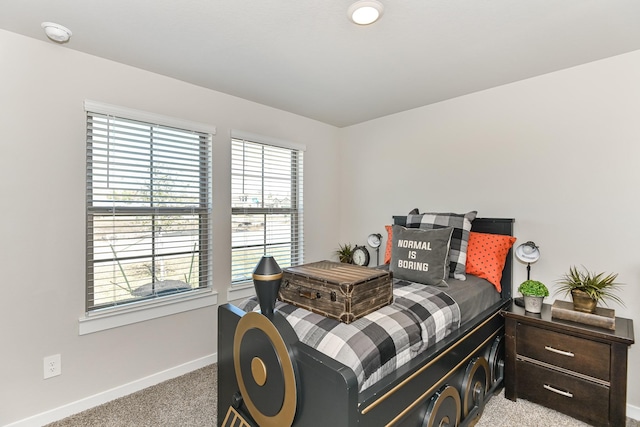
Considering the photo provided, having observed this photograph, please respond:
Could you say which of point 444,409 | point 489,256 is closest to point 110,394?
point 444,409

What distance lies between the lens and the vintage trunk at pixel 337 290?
135 centimetres

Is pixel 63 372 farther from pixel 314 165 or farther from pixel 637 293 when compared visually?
pixel 637 293

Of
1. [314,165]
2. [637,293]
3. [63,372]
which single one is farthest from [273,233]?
[637,293]

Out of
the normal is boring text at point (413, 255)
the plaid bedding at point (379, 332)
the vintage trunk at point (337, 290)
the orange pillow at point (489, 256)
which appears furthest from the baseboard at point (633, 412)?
the vintage trunk at point (337, 290)

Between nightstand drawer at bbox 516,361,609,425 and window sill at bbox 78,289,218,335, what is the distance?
2.47m

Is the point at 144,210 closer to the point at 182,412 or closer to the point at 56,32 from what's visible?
the point at 56,32

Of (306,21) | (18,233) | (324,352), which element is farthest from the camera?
(18,233)

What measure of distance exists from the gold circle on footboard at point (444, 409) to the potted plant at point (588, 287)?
42.3 inches

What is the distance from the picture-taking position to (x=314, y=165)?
3.55 m

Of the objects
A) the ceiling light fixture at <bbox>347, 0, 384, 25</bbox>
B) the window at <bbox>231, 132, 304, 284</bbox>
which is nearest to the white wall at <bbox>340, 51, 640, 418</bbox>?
the window at <bbox>231, 132, 304, 284</bbox>

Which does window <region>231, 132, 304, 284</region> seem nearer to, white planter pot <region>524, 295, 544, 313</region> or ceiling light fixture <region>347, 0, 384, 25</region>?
ceiling light fixture <region>347, 0, 384, 25</region>

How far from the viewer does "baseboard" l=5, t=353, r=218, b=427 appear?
183cm

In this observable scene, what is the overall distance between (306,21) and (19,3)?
147 cm

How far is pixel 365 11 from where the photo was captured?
154cm
